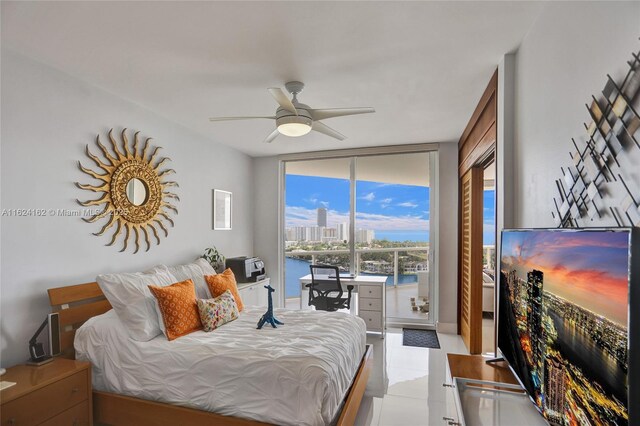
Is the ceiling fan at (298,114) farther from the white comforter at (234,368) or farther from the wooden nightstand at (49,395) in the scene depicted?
the wooden nightstand at (49,395)

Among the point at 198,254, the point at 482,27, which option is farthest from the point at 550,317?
the point at 198,254

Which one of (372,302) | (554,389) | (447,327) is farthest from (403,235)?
(554,389)

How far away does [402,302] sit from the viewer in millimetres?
5074

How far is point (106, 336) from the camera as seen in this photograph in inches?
93.0

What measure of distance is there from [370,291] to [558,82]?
→ 135 inches

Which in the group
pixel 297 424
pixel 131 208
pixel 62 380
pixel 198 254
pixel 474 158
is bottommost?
pixel 297 424

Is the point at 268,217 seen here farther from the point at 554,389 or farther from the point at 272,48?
the point at 554,389

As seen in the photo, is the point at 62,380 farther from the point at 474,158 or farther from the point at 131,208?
the point at 474,158

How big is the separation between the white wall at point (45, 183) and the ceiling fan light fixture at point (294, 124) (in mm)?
1580

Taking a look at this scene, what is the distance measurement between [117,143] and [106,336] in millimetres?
1654

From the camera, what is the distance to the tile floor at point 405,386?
2.58m

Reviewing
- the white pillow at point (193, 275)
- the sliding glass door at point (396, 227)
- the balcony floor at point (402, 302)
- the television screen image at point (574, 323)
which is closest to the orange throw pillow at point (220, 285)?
the white pillow at point (193, 275)

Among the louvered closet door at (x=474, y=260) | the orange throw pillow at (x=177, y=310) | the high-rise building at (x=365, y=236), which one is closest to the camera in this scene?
the orange throw pillow at (x=177, y=310)

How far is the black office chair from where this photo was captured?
14.3 feet
